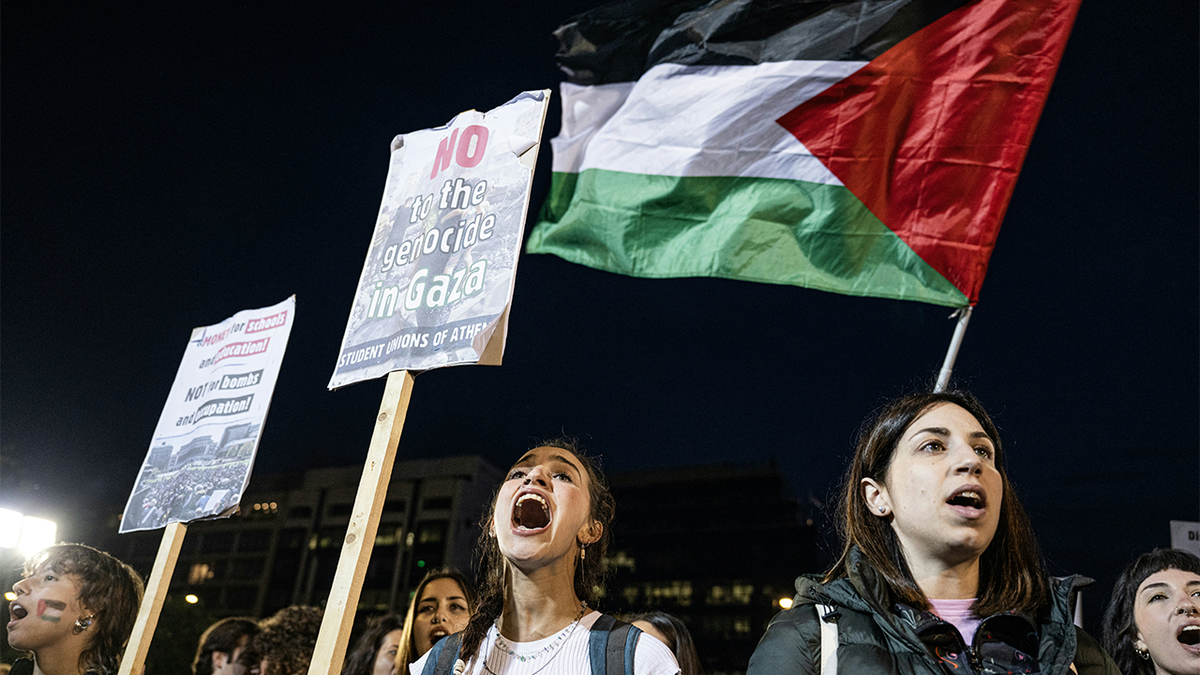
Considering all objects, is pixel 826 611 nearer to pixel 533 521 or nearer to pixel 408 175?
pixel 533 521

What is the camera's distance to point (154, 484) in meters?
5.59

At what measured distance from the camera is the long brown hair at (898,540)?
2.44 meters

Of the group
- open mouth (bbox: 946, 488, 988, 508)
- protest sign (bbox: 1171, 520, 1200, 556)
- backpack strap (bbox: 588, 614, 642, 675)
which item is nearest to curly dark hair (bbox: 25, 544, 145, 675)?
backpack strap (bbox: 588, 614, 642, 675)

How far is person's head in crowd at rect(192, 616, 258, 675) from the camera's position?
6562mm

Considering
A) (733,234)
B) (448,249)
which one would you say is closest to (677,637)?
(448,249)

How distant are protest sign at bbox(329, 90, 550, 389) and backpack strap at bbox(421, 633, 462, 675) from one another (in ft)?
3.47

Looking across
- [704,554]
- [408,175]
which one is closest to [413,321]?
[408,175]

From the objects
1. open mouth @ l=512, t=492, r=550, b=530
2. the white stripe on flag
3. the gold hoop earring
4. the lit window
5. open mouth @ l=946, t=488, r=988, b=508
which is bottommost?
the gold hoop earring

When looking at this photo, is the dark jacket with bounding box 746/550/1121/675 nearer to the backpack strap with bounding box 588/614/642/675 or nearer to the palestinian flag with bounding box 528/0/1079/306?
the backpack strap with bounding box 588/614/642/675

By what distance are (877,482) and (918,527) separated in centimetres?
26

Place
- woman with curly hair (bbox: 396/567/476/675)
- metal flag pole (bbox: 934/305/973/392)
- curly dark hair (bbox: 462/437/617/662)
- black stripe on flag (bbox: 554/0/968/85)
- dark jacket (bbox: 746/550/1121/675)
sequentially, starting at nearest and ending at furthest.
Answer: dark jacket (bbox: 746/550/1121/675)
curly dark hair (bbox: 462/437/617/662)
metal flag pole (bbox: 934/305/973/392)
woman with curly hair (bbox: 396/567/476/675)
black stripe on flag (bbox: 554/0/968/85)

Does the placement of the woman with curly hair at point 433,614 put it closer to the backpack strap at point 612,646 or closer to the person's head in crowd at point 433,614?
the person's head in crowd at point 433,614

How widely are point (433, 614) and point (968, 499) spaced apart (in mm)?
3527

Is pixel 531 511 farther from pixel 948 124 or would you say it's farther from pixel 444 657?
pixel 948 124
